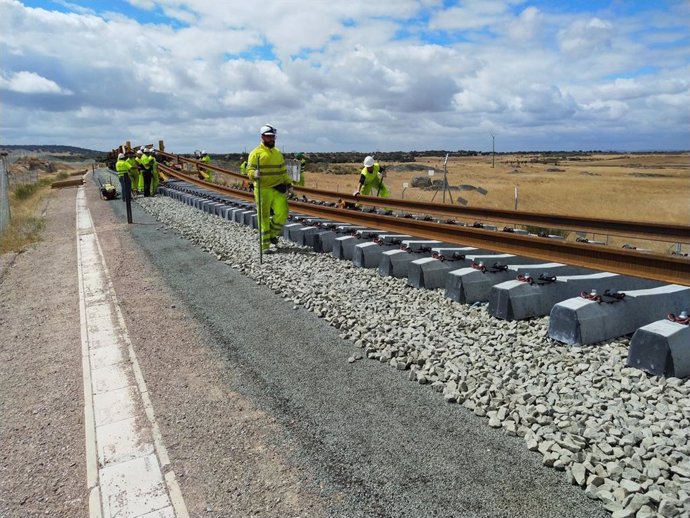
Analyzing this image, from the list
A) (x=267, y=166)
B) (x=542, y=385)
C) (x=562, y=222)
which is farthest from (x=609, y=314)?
(x=267, y=166)

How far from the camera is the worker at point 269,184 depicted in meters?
9.25

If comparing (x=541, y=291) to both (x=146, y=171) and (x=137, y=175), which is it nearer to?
(x=146, y=171)

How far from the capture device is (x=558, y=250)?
20.6 feet

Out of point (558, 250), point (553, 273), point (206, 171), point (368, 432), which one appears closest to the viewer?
point (368, 432)

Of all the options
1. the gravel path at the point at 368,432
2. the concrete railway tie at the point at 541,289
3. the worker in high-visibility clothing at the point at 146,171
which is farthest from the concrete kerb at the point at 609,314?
the worker in high-visibility clothing at the point at 146,171

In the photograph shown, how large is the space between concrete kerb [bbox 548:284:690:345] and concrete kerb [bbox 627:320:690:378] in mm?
528

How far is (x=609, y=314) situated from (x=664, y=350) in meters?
0.82

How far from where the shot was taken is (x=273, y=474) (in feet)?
10.5

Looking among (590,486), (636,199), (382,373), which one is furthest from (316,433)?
(636,199)

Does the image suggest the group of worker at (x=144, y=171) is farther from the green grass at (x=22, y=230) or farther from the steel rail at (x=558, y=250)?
the steel rail at (x=558, y=250)

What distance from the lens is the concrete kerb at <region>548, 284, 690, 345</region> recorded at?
448 cm

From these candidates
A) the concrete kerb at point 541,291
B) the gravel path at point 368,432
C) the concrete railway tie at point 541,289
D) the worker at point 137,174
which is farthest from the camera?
the worker at point 137,174

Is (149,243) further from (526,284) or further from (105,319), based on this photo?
(526,284)

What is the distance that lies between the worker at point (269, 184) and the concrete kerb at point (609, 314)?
18.7 feet
